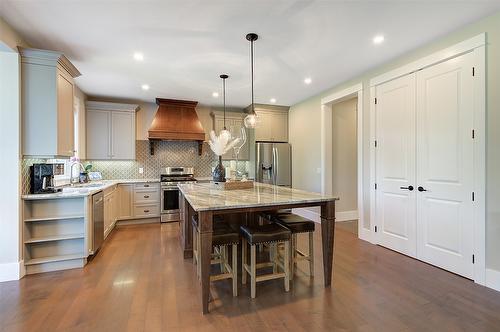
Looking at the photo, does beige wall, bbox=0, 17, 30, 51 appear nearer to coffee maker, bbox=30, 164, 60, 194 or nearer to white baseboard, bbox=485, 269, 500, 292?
coffee maker, bbox=30, 164, 60, 194

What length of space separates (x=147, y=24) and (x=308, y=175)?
12.8ft

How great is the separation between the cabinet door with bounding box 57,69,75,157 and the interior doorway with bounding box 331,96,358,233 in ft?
14.2

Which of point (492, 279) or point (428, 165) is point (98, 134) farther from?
point (492, 279)

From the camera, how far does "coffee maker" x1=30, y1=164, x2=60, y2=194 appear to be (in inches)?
110

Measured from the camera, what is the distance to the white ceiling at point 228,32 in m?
2.15

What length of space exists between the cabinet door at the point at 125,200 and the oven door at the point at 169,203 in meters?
0.61

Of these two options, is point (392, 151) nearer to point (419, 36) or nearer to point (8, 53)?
point (419, 36)

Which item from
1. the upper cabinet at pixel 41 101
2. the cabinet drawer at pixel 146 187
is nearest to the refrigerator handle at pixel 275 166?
the cabinet drawer at pixel 146 187

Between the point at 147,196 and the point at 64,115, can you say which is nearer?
the point at 64,115

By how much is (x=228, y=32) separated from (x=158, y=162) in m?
3.71

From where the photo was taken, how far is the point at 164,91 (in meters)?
4.57

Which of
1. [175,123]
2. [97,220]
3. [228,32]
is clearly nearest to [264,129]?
[175,123]

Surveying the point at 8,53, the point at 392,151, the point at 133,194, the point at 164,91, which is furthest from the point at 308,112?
the point at 8,53

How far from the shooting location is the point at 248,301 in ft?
7.00
